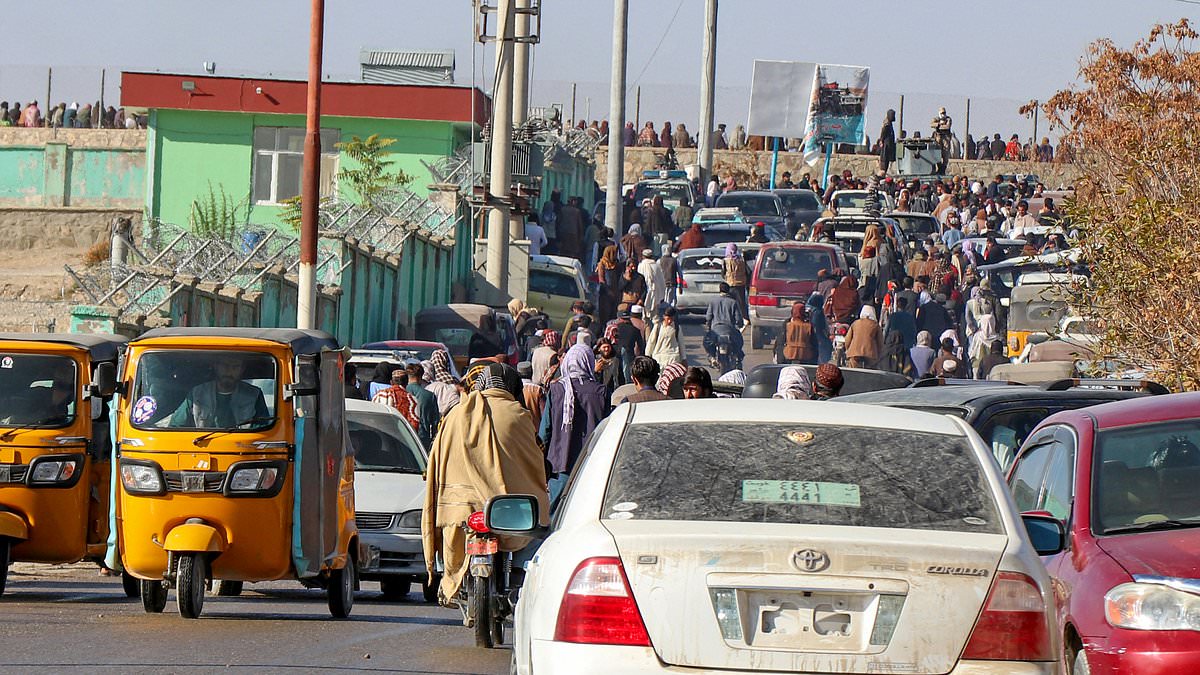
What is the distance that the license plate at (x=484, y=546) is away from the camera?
9953mm

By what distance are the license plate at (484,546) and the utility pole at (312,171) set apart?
1388cm

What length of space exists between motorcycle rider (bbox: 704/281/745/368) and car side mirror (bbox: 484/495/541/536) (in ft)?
77.9

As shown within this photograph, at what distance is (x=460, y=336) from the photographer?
98.8ft

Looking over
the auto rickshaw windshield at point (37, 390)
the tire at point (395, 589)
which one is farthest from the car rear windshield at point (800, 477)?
the tire at point (395, 589)

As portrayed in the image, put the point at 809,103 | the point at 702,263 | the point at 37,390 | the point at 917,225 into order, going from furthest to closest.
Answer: the point at 809,103, the point at 917,225, the point at 702,263, the point at 37,390

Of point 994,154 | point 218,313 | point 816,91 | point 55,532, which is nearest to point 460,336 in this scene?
point 218,313

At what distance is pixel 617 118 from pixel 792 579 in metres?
42.3

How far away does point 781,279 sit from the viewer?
113 ft

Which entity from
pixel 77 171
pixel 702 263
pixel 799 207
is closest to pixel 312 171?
pixel 702 263

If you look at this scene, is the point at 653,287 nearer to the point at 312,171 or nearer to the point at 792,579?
the point at 312,171

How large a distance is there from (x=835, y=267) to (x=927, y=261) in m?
2.83

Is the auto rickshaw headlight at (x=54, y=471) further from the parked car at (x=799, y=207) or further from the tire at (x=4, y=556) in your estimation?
the parked car at (x=799, y=207)

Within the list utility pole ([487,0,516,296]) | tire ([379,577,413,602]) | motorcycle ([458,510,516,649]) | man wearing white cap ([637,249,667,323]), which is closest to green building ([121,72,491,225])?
utility pole ([487,0,516,296])

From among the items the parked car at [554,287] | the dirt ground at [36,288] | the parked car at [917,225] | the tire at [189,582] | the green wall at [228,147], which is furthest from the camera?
the parked car at [917,225]
